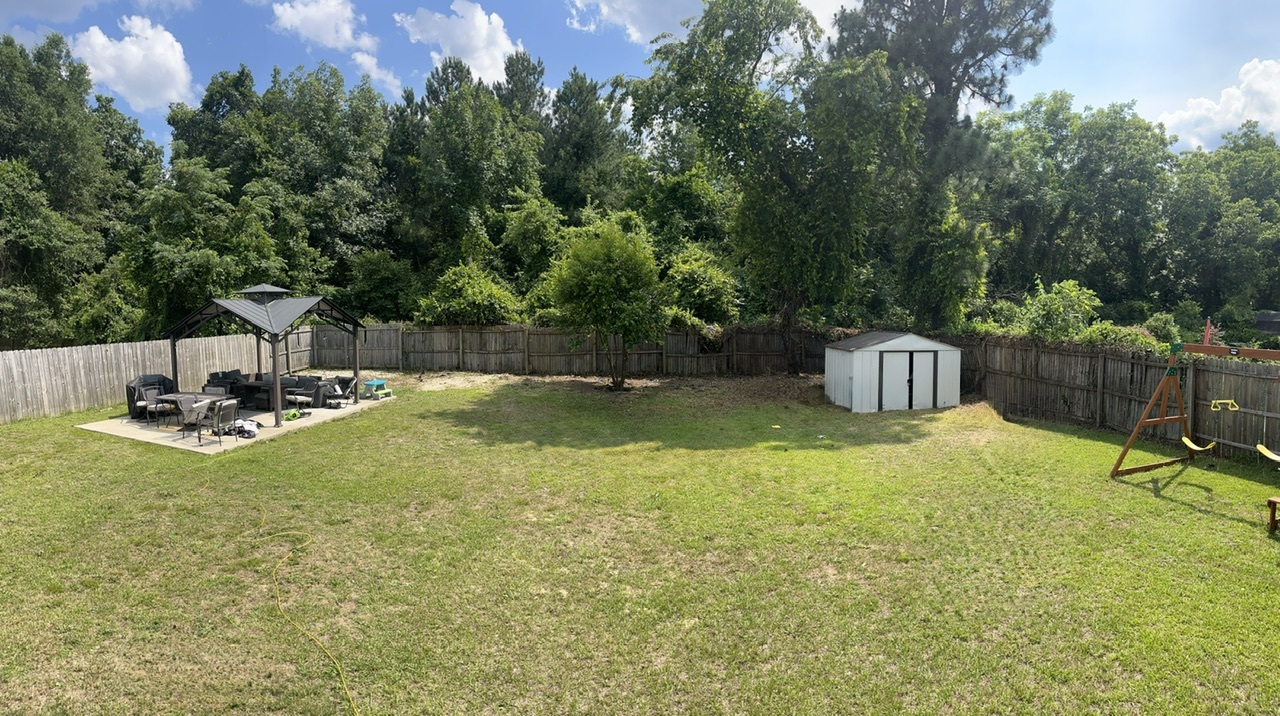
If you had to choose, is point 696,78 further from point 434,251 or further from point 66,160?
point 66,160

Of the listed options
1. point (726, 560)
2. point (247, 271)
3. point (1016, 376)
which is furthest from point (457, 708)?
point (247, 271)

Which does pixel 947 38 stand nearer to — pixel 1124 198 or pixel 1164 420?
pixel 1124 198

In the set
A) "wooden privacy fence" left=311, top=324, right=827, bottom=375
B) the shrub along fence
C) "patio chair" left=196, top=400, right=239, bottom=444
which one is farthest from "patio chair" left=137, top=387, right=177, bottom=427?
"wooden privacy fence" left=311, top=324, right=827, bottom=375

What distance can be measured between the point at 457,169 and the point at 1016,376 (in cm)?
2695

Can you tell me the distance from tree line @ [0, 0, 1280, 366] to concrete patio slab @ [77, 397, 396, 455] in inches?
267

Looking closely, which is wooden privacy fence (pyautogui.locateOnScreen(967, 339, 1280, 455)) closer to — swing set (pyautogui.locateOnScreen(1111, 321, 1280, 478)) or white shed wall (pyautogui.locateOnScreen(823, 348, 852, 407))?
swing set (pyautogui.locateOnScreen(1111, 321, 1280, 478))

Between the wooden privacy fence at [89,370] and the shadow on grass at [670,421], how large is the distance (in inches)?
300

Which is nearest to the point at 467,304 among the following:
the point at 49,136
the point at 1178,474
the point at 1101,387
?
the point at 1101,387

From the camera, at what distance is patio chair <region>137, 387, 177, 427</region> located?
41.7ft

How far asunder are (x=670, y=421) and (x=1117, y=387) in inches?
339

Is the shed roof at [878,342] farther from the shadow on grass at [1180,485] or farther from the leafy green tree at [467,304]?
the leafy green tree at [467,304]

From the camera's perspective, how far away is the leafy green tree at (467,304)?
21.9 m

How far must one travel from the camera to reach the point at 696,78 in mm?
18422

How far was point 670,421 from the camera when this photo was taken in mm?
14047
